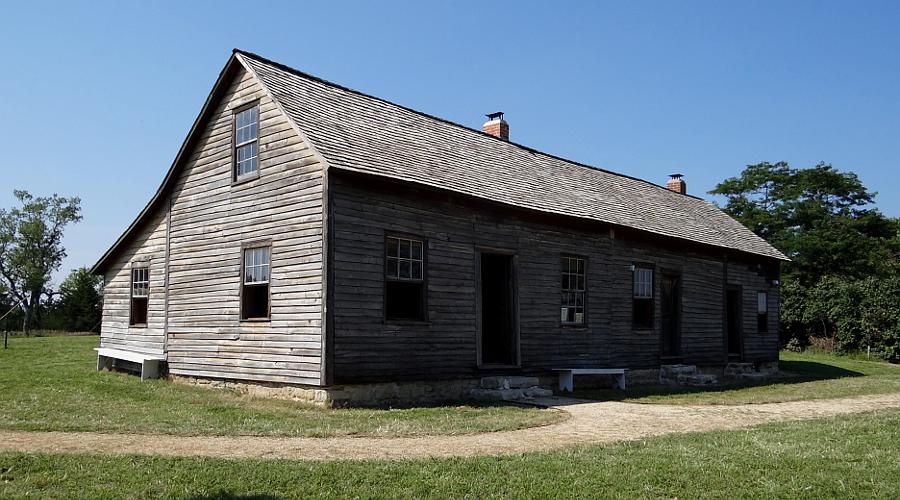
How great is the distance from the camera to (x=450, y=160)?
1684 cm

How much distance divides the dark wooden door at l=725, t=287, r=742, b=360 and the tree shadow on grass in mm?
1474

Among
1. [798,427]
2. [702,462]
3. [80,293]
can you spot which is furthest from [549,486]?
[80,293]

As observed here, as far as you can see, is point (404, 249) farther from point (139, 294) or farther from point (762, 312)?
point (762, 312)

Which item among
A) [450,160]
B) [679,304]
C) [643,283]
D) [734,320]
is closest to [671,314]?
[679,304]

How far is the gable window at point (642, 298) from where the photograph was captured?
792 inches

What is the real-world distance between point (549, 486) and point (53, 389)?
36.2 feet

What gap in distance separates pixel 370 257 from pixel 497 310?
14.0 ft

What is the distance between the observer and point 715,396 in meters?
16.9

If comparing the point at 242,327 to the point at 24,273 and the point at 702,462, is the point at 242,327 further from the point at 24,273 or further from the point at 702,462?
the point at 24,273

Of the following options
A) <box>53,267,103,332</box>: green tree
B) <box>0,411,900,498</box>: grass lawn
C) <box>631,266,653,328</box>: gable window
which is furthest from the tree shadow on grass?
<box>53,267,103,332</box>: green tree

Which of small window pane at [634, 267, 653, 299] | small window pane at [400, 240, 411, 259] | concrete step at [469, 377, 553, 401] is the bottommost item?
concrete step at [469, 377, 553, 401]

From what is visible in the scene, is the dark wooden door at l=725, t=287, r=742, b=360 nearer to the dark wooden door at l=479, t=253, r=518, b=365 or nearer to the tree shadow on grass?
the tree shadow on grass

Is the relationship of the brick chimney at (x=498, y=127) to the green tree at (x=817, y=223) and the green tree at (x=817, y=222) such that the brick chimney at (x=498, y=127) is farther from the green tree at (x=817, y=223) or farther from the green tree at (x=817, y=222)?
the green tree at (x=817, y=222)

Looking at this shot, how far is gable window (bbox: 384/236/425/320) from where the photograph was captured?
14.1 metres
